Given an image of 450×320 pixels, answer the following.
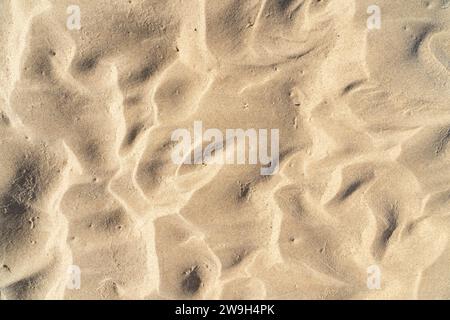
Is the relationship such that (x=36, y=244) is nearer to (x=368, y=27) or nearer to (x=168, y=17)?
(x=168, y=17)

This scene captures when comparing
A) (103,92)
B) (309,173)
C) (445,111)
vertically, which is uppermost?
(103,92)

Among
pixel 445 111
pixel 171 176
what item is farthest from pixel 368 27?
pixel 171 176

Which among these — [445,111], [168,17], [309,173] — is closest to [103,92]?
[168,17]

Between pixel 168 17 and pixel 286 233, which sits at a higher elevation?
pixel 168 17
